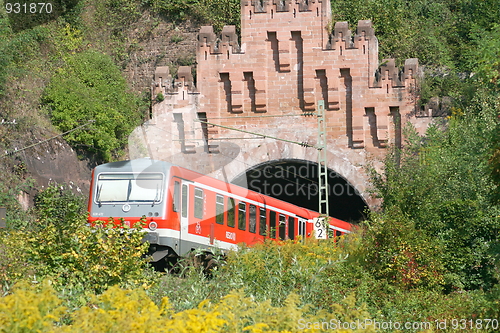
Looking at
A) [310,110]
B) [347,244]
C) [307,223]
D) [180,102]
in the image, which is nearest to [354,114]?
[310,110]

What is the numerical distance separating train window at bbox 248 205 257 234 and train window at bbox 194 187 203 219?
337cm

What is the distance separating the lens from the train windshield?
62.7 feet

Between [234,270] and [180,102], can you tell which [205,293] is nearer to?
[234,270]

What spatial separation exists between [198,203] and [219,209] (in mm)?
1257

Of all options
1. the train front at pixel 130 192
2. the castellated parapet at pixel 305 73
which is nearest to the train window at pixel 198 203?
the train front at pixel 130 192

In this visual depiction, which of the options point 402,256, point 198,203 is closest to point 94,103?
point 198,203

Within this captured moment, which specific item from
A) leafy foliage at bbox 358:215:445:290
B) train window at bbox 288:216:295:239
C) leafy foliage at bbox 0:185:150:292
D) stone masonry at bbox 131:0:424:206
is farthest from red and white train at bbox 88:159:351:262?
stone masonry at bbox 131:0:424:206

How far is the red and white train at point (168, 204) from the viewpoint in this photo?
18875mm

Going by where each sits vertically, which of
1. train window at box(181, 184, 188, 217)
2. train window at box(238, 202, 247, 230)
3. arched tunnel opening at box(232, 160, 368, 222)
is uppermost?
train window at box(181, 184, 188, 217)

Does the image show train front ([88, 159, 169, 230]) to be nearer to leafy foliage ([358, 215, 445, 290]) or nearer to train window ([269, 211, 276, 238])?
leafy foliage ([358, 215, 445, 290])

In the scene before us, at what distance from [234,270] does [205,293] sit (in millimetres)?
1596

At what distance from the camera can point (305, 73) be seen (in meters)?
28.6

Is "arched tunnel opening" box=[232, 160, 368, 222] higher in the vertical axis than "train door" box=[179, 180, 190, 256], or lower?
lower

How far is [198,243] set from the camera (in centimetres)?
2044
